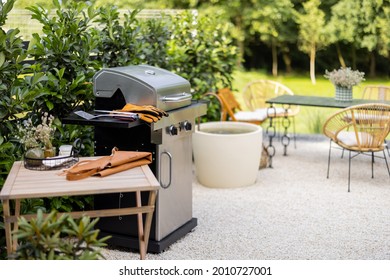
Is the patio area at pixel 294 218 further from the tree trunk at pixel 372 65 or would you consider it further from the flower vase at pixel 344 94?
the tree trunk at pixel 372 65

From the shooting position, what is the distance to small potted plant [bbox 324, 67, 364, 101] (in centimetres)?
659

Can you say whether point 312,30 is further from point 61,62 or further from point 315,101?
point 61,62

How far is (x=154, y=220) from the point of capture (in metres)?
4.13

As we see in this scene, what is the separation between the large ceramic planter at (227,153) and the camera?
18.6ft

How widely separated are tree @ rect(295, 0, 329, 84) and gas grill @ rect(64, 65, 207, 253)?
760cm

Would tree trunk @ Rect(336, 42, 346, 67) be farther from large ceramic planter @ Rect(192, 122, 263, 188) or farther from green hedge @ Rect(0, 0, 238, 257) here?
large ceramic planter @ Rect(192, 122, 263, 188)

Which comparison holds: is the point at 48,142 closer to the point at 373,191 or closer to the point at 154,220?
the point at 154,220

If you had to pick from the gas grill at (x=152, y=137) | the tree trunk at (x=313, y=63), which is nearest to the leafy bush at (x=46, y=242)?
the gas grill at (x=152, y=137)

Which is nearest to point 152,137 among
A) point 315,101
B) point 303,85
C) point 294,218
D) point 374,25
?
point 294,218

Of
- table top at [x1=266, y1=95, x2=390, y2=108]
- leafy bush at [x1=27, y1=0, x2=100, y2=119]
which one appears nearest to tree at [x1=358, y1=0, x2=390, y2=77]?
table top at [x1=266, y1=95, x2=390, y2=108]

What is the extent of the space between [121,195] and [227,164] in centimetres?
173

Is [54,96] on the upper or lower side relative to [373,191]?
upper

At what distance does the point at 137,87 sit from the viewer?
405 cm
